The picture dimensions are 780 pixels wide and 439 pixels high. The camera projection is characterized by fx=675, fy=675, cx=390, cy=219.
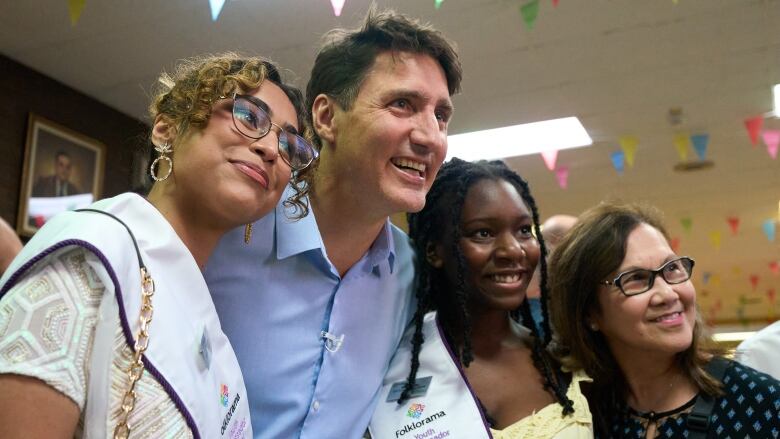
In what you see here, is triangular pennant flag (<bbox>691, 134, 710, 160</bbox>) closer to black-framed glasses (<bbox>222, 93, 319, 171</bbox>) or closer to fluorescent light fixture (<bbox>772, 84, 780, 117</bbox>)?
fluorescent light fixture (<bbox>772, 84, 780, 117</bbox>)

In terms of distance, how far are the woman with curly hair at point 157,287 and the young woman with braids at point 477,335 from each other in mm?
527

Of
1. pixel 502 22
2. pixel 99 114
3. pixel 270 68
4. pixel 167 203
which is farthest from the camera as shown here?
pixel 99 114

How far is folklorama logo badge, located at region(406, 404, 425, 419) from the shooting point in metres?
1.60

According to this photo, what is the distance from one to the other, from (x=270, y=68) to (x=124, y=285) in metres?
0.67

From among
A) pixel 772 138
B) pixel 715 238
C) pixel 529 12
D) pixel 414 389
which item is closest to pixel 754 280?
pixel 715 238

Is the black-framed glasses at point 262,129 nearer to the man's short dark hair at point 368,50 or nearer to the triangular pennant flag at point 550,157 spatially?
the man's short dark hair at point 368,50

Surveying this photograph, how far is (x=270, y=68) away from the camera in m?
1.48

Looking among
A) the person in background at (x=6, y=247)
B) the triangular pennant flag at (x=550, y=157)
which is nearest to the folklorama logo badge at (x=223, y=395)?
the person in background at (x=6, y=247)

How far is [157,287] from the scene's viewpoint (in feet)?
3.45

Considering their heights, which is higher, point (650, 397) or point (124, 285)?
point (124, 285)

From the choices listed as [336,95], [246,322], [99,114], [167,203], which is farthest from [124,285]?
[99,114]

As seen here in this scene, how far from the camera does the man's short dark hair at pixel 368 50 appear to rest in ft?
5.70

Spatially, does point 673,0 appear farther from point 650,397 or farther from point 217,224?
point 217,224

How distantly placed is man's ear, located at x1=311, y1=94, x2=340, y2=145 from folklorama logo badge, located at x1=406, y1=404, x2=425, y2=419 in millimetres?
695
